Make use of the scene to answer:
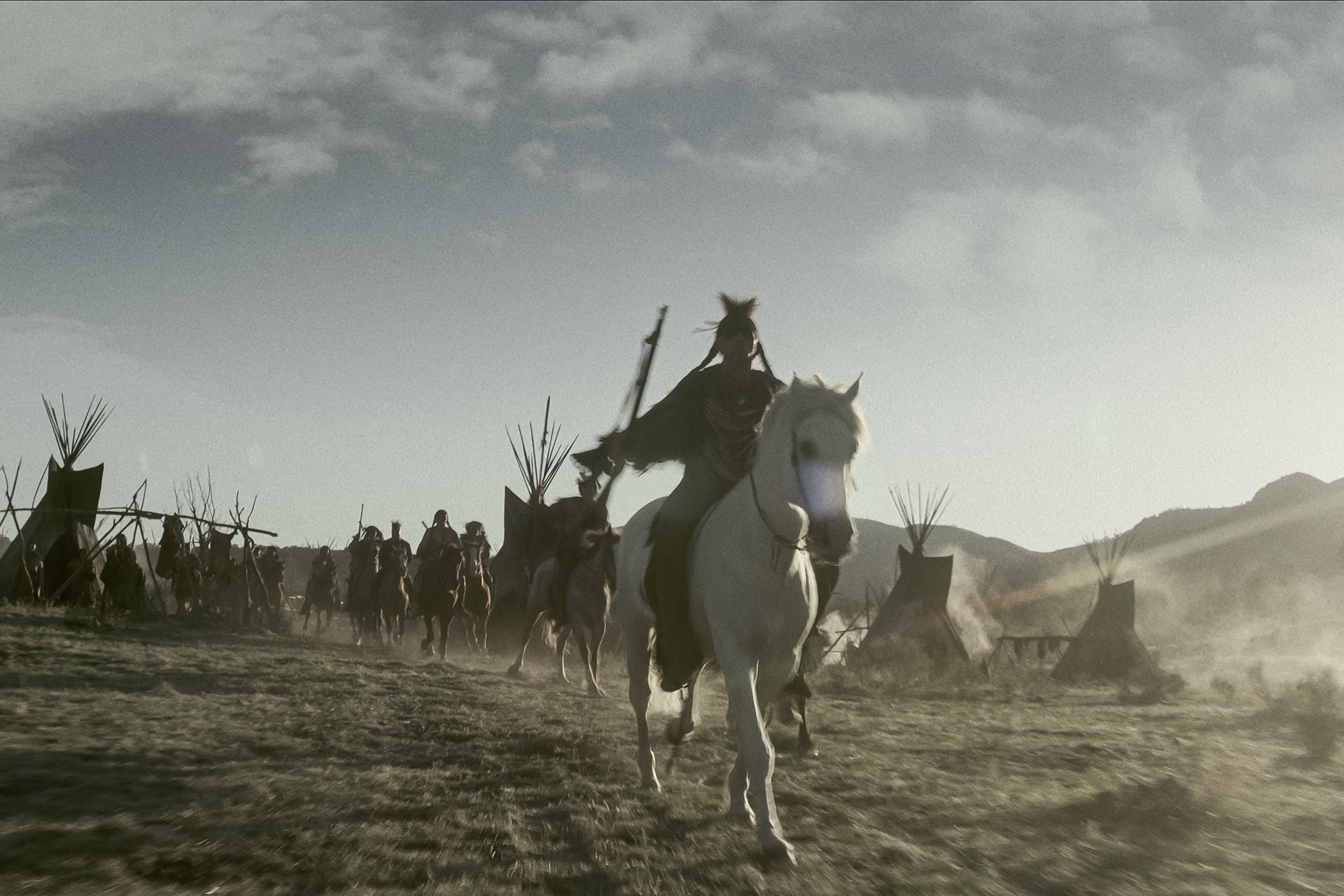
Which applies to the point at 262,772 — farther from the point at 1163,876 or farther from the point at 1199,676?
the point at 1199,676

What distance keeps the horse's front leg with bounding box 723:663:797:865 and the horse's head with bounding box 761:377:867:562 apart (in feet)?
2.35

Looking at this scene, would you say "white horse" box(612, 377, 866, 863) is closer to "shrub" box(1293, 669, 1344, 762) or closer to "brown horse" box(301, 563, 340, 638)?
"shrub" box(1293, 669, 1344, 762)

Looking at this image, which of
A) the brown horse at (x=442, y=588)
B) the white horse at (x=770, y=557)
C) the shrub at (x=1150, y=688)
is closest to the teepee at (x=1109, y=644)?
the shrub at (x=1150, y=688)

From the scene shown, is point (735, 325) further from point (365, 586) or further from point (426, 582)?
point (365, 586)

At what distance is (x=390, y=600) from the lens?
21.5 m

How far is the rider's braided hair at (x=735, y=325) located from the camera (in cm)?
585

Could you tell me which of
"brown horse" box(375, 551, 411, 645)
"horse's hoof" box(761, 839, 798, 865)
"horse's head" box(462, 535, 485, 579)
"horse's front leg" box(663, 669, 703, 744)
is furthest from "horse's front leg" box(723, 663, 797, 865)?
"brown horse" box(375, 551, 411, 645)

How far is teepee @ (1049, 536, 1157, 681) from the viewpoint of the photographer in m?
20.5

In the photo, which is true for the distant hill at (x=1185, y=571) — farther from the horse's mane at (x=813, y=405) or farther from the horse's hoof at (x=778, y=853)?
the horse's hoof at (x=778, y=853)

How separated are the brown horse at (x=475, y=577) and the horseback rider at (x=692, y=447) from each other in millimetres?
13198

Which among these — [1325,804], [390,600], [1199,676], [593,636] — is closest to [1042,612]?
[1199,676]

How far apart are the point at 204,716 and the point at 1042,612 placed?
191ft

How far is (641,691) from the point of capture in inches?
240

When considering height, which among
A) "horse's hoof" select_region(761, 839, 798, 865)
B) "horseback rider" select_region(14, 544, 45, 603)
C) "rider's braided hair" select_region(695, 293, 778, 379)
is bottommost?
"horse's hoof" select_region(761, 839, 798, 865)
